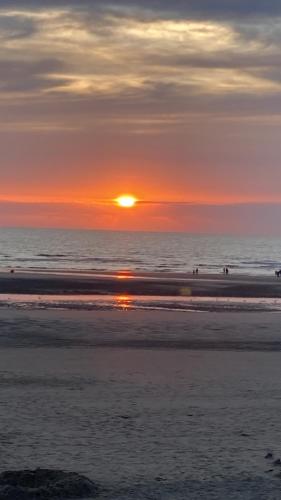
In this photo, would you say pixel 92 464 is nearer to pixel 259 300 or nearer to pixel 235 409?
pixel 235 409

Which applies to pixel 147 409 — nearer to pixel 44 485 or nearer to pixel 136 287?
pixel 44 485

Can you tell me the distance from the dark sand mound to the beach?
0.34m

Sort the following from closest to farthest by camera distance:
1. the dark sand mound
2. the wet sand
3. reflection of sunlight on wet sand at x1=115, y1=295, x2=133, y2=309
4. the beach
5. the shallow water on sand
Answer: the dark sand mound → the beach → the shallow water on sand → reflection of sunlight on wet sand at x1=115, y1=295, x2=133, y2=309 → the wet sand

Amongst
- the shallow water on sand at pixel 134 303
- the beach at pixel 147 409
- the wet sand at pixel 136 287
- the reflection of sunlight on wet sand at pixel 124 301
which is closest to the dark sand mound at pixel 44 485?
the beach at pixel 147 409

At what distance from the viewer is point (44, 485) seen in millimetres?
8836

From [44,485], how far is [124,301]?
1193 inches

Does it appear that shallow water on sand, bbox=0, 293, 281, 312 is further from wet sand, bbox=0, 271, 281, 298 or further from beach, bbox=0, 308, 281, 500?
beach, bbox=0, 308, 281, 500

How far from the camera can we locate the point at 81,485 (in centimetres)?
877

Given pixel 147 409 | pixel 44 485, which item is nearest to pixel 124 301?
pixel 147 409

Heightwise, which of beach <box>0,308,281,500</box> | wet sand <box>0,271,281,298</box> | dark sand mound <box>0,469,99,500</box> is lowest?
dark sand mound <box>0,469,99,500</box>

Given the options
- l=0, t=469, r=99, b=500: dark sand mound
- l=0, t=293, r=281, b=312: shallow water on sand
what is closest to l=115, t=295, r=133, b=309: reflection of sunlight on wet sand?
l=0, t=293, r=281, b=312: shallow water on sand

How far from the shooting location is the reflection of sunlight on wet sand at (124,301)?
35.9 meters

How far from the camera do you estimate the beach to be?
9.73m

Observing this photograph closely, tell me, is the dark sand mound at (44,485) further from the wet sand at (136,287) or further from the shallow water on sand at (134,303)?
the wet sand at (136,287)
